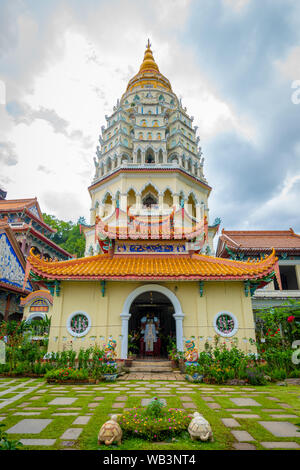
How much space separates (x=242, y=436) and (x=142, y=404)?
7.57 feet

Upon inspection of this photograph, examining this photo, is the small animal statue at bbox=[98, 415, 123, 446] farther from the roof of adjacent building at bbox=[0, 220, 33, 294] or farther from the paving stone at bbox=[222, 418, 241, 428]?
the roof of adjacent building at bbox=[0, 220, 33, 294]

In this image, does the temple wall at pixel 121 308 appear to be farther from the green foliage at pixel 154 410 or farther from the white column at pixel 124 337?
the green foliage at pixel 154 410

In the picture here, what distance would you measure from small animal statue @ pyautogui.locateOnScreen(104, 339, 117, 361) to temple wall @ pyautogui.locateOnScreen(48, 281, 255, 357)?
1.72 ft

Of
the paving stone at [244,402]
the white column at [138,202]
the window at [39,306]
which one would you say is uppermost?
the white column at [138,202]

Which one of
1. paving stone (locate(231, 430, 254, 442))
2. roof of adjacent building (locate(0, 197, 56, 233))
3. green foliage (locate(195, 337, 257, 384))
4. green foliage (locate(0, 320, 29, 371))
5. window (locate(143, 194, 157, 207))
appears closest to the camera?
paving stone (locate(231, 430, 254, 442))

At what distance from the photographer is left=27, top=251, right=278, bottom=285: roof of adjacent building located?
10484 millimetres

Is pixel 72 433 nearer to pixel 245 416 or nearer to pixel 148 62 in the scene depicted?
pixel 245 416

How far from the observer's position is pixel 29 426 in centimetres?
417

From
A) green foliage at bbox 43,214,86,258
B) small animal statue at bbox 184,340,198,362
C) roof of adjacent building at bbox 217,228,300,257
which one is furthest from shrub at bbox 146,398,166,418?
green foliage at bbox 43,214,86,258

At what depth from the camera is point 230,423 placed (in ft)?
14.2

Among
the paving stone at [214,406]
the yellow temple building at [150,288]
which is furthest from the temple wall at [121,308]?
the paving stone at [214,406]

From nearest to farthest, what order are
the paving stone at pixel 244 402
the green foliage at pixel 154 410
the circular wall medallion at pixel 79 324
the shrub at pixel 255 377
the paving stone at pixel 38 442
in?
the paving stone at pixel 38 442 → the green foliage at pixel 154 410 → the paving stone at pixel 244 402 → the shrub at pixel 255 377 → the circular wall medallion at pixel 79 324

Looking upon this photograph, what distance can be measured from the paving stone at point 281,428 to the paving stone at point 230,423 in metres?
0.40

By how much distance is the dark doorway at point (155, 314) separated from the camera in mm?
13617
